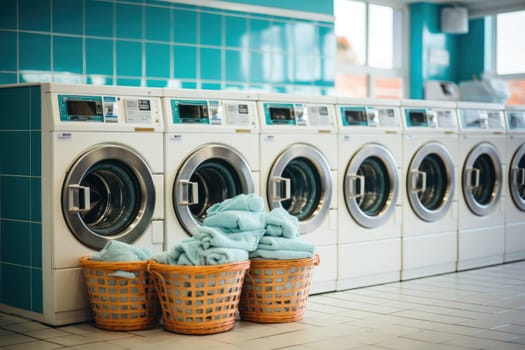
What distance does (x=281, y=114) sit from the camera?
4.89 meters

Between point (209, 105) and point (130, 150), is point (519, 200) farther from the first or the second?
point (130, 150)

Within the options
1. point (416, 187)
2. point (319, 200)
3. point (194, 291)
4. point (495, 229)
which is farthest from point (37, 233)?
point (495, 229)

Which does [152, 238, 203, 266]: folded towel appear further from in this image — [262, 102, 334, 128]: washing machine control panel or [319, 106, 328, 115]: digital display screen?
[319, 106, 328, 115]: digital display screen

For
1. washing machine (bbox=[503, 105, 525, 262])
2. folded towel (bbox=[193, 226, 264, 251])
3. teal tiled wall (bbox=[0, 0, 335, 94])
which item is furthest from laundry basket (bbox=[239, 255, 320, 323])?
washing machine (bbox=[503, 105, 525, 262])

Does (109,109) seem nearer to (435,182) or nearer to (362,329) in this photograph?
(362,329)

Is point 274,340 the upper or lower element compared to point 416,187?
lower

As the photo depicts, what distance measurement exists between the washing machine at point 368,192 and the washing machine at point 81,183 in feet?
4.47

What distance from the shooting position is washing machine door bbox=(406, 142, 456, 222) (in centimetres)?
573

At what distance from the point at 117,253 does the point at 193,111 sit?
97 cm

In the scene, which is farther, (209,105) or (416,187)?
(416,187)

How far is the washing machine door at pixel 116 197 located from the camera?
410 cm

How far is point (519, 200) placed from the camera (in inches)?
262

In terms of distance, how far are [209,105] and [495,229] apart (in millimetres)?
2935

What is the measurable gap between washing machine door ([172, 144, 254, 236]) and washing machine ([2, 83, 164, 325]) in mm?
124
